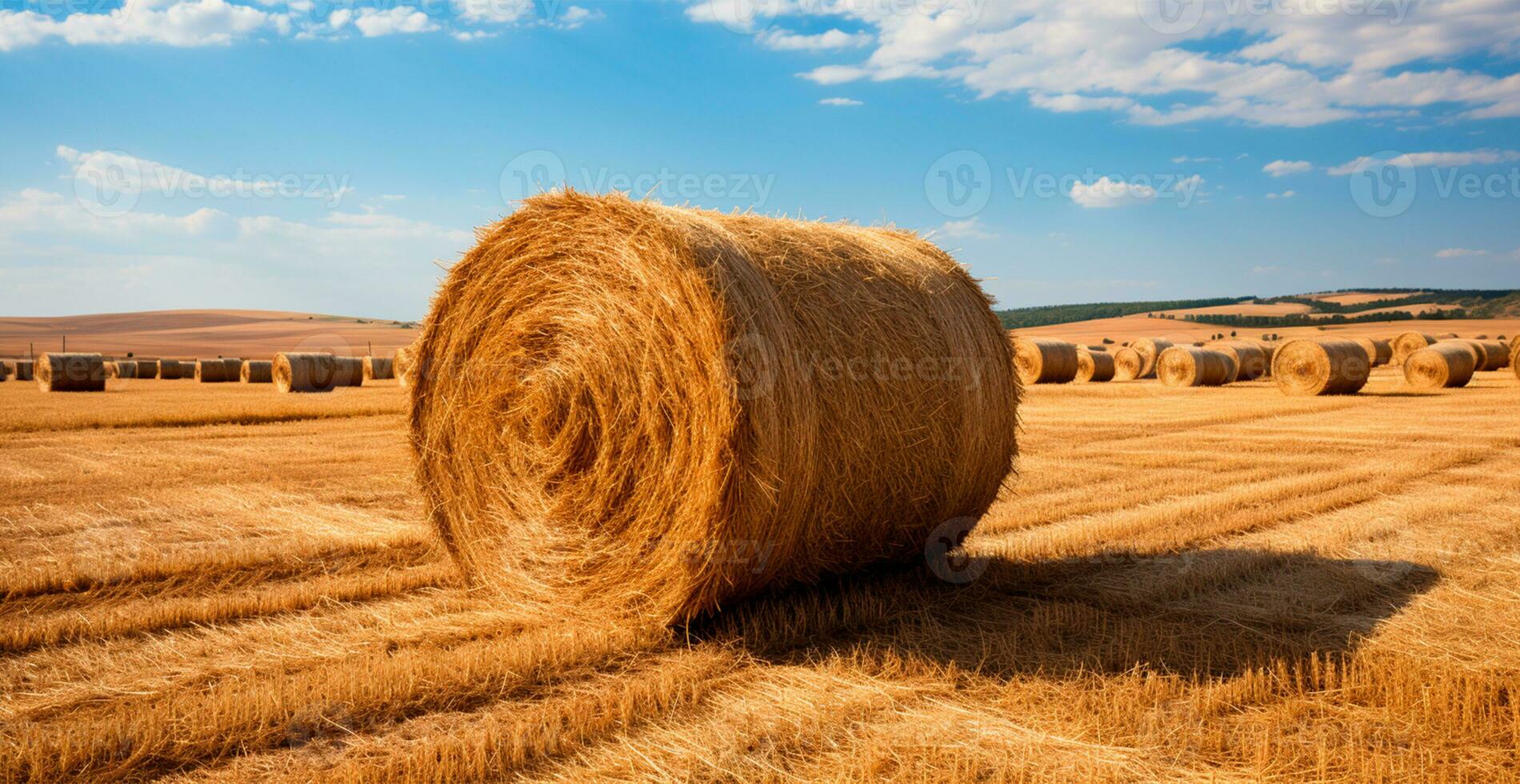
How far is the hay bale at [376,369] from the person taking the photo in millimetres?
31094

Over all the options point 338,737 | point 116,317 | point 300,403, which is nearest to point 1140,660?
point 338,737

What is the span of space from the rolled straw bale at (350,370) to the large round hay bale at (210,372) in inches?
208

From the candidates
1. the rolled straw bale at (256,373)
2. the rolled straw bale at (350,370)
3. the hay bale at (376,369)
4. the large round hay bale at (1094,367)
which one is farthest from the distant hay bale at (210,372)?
the large round hay bale at (1094,367)

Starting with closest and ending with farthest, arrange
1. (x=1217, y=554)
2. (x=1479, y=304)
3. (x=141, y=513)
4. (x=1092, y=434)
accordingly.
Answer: (x=1217, y=554), (x=141, y=513), (x=1092, y=434), (x=1479, y=304)

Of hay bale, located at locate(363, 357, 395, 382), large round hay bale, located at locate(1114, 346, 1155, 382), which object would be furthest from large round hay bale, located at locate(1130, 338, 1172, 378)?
hay bale, located at locate(363, 357, 395, 382)

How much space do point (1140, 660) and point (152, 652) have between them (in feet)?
14.8

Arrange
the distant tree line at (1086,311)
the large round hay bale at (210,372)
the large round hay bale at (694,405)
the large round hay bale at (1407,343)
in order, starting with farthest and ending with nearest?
the distant tree line at (1086,311)
the large round hay bale at (210,372)
the large round hay bale at (1407,343)
the large round hay bale at (694,405)

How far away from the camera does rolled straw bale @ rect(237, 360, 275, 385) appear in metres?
30.3

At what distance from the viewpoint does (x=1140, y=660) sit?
15.0 feet

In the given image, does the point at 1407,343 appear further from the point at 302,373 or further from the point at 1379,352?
the point at 302,373

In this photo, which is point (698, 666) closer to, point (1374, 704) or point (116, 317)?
point (1374, 704)

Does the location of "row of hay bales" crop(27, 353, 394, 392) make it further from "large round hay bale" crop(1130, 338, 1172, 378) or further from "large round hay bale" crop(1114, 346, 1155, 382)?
"large round hay bale" crop(1130, 338, 1172, 378)

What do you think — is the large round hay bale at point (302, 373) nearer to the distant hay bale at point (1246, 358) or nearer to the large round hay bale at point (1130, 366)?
the large round hay bale at point (1130, 366)

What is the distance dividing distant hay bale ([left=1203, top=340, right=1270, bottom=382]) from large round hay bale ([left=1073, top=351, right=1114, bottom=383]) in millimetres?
2586
